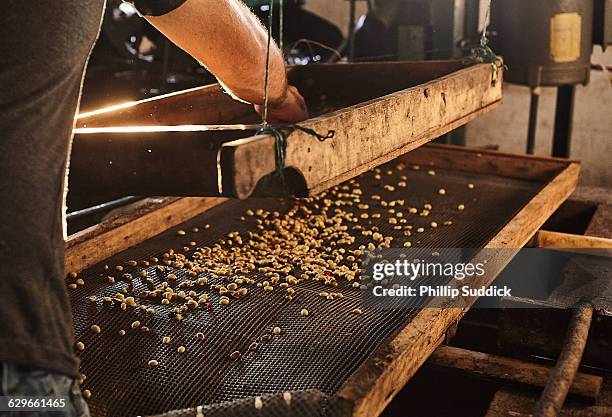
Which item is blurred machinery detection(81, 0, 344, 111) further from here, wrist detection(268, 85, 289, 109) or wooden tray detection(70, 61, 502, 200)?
wrist detection(268, 85, 289, 109)

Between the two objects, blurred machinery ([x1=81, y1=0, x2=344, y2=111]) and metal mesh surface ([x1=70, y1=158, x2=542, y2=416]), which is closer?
metal mesh surface ([x1=70, y1=158, x2=542, y2=416])

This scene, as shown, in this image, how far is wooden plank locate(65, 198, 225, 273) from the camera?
231 cm

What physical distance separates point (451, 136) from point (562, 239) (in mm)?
1615

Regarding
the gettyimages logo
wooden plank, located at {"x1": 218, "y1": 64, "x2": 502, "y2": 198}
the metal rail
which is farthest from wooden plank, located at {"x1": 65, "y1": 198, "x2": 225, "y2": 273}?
the metal rail

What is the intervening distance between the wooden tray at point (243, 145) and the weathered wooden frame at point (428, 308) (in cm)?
40

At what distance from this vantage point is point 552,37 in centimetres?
346

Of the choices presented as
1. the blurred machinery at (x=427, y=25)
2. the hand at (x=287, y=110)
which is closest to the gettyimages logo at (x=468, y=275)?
the hand at (x=287, y=110)

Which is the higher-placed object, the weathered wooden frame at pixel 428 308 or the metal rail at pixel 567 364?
the weathered wooden frame at pixel 428 308

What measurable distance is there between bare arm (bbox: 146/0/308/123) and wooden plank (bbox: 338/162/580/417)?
656mm

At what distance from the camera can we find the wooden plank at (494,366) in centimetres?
199

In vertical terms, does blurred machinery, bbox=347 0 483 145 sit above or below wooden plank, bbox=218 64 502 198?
above

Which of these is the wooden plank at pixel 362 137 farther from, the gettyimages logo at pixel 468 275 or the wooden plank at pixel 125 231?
the wooden plank at pixel 125 231

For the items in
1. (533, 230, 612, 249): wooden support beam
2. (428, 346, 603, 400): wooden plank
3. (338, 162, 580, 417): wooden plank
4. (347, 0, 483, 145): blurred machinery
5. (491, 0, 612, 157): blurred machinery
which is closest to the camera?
(338, 162, 580, 417): wooden plank

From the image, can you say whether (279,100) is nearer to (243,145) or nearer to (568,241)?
(243,145)
